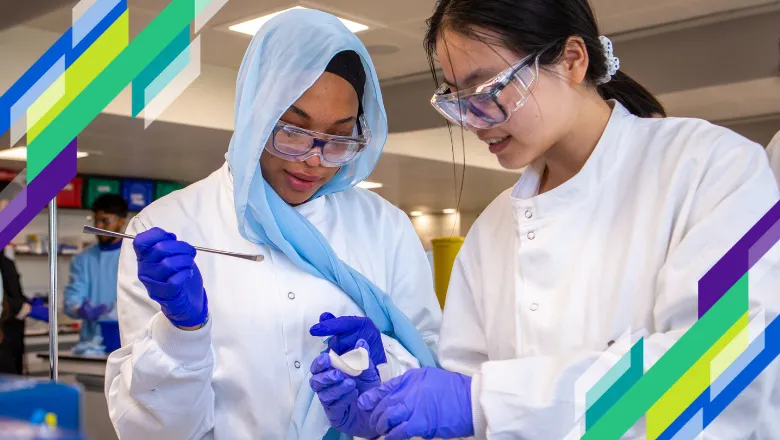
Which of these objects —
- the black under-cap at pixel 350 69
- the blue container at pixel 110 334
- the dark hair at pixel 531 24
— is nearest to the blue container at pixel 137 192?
the blue container at pixel 110 334

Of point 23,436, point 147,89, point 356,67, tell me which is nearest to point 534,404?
point 23,436

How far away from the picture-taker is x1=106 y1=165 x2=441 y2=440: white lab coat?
147cm

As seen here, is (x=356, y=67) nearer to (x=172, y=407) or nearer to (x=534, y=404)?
(x=172, y=407)

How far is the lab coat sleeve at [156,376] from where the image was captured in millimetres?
1440

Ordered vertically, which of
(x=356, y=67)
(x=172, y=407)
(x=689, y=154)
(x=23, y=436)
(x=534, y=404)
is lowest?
(x=172, y=407)

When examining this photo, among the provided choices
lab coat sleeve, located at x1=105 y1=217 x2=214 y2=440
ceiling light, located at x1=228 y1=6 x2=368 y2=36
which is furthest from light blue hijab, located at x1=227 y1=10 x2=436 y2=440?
ceiling light, located at x1=228 y1=6 x2=368 y2=36

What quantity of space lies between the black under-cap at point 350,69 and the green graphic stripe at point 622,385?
36.3 inches

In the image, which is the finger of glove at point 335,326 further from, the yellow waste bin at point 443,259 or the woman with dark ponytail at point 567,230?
the yellow waste bin at point 443,259

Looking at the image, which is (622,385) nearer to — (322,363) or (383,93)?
(322,363)

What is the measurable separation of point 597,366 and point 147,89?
15.2 feet

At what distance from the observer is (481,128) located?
130 centimetres

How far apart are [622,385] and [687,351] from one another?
0.10 m

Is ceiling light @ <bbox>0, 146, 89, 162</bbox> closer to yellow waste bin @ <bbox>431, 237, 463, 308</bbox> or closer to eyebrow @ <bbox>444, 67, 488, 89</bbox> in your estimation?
yellow waste bin @ <bbox>431, 237, 463, 308</bbox>

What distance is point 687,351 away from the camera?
106 cm
